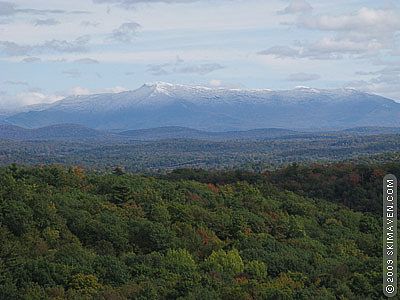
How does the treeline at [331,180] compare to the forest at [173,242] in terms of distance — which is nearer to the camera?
the forest at [173,242]

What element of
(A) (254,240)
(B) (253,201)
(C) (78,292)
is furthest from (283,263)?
(B) (253,201)

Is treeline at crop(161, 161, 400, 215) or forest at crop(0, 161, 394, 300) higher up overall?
forest at crop(0, 161, 394, 300)

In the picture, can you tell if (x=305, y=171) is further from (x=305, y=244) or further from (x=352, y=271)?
(x=352, y=271)

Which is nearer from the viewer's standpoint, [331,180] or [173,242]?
[173,242]

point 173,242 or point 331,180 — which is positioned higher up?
point 173,242

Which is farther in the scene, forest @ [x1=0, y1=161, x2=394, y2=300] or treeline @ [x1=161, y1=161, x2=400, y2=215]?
treeline @ [x1=161, y1=161, x2=400, y2=215]

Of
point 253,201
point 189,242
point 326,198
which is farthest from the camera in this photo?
point 326,198

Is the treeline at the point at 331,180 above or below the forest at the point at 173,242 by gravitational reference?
below

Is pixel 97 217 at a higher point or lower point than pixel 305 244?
higher
